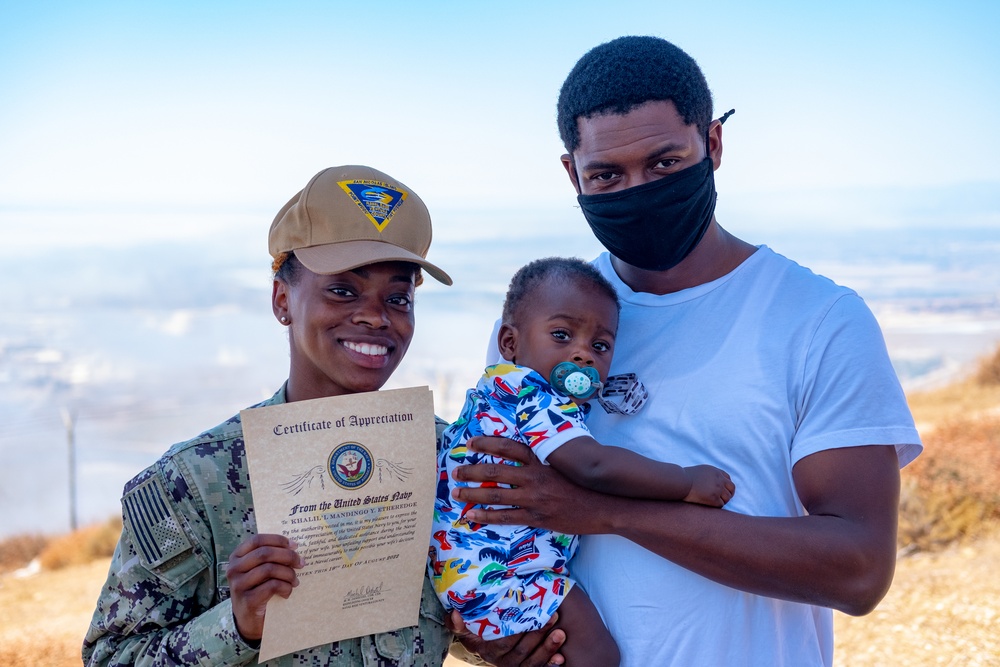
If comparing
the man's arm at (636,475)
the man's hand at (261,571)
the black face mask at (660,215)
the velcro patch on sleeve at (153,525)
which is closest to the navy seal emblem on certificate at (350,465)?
the man's hand at (261,571)

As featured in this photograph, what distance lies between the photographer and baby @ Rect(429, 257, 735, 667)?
256cm

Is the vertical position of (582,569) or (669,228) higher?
(669,228)

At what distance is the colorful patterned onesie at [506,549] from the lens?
8.77ft

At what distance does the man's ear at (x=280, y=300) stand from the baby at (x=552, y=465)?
2.09ft

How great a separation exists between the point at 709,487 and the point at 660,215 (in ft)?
2.96

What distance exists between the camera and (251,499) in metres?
2.55

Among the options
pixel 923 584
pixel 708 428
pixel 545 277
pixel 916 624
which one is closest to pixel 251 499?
pixel 545 277

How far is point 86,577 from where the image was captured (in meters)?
13.9

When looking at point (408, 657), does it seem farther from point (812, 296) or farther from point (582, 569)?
point (812, 296)

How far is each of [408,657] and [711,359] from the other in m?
1.21

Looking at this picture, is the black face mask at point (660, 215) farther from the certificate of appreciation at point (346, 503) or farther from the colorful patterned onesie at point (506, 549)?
the certificate of appreciation at point (346, 503)

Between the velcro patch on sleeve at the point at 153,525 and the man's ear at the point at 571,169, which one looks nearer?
the velcro patch on sleeve at the point at 153,525

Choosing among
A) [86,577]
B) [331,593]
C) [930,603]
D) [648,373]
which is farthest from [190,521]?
[86,577]

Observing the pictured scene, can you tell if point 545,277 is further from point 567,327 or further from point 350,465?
point 350,465
